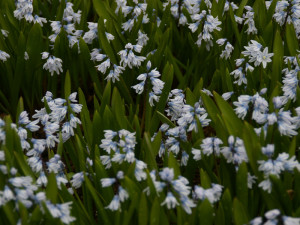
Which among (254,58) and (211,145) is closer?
(211,145)

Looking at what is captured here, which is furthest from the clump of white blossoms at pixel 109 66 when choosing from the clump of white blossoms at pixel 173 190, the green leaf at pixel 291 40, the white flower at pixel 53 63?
the clump of white blossoms at pixel 173 190

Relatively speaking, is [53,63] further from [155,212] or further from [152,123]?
[155,212]

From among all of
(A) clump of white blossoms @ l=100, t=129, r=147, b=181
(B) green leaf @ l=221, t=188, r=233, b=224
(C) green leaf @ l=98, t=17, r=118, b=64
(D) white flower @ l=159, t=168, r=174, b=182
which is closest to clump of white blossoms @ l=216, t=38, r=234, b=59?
(C) green leaf @ l=98, t=17, r=118, b=64

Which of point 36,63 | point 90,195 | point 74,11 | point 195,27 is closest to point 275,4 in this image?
point 195,27

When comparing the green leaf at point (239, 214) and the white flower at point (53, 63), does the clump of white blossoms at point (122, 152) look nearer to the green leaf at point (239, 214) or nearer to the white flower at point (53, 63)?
the green leaf at point (239, 214)

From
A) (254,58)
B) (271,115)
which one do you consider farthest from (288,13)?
(271,115)

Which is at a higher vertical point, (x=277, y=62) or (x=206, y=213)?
(x=277, y=62)

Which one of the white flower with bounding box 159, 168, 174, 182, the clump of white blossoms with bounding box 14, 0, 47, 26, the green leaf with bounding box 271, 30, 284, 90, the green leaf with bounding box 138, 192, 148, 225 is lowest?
the green leaf with bounding box 138, 192, 148, 225

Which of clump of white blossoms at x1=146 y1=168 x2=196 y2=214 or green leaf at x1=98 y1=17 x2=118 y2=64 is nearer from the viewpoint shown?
clump of white blossoms at x1=146 y1=168 x2=196 y2=214

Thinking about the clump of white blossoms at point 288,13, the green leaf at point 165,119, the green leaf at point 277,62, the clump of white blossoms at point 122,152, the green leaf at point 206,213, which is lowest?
the green leaf at point 206,213

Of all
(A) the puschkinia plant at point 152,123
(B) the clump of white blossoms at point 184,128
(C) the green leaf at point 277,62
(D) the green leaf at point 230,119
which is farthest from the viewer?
(C) the green leaf at point 277,62

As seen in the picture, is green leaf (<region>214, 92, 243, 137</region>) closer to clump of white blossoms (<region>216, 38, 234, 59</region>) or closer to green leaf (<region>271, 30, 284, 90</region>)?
green leaf (<region>271, 30, 284, 90</region>)
